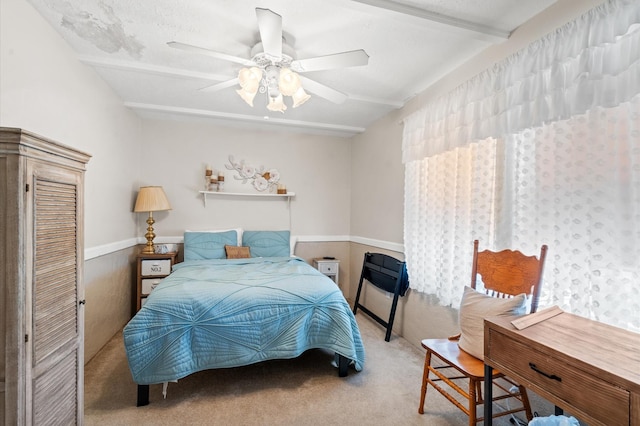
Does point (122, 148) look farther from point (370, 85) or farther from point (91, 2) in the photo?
point (370, 85)

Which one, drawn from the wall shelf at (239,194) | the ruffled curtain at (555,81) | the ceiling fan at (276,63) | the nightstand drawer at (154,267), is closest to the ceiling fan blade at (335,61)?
the ceiling fan at (276,63)

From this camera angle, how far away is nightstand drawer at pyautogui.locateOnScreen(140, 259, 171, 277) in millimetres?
3291

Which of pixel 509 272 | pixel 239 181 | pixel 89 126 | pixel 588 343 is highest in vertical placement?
pixel 89 126

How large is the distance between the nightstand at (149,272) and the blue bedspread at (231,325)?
94 cm

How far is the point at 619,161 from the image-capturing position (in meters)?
1.33

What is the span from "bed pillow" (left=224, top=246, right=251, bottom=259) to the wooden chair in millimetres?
2291

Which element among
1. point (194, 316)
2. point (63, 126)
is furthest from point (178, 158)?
point (194, 316)

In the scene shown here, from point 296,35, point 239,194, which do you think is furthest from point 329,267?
point 296,35

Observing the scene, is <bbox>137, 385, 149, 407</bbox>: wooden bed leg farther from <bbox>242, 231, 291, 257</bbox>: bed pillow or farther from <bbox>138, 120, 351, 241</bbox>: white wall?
<bbox>138, 120, 351, 241</bbox>: white wall

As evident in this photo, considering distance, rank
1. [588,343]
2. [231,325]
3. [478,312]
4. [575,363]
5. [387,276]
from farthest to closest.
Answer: [387,276] → [231,325] → [478,312] → [588,343] → [575,363]

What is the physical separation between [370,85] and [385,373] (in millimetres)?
2474

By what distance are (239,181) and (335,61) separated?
2.59 metres

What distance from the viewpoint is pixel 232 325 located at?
209cm

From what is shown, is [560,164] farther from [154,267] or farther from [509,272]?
[154,267]
